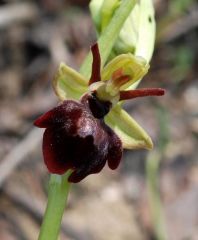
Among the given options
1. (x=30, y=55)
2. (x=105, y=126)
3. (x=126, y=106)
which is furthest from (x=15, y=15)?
(x=105, y=126)

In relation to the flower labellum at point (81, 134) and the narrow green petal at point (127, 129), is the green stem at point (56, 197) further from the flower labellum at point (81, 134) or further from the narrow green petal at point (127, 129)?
the narrow green petal at point (127, 129)

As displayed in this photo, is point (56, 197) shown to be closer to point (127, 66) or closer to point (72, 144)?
point (72, 144)

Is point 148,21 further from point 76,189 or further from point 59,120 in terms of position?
point 76,189

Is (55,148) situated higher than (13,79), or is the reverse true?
(13,79)

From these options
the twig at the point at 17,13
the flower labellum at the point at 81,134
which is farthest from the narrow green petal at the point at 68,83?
the twig at the point at 17,13

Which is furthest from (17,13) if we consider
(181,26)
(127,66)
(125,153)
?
(127,66)

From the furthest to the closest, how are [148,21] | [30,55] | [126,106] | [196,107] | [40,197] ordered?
[30,55] → [196,107] → [126,106] → [40,197] → [148,21]
